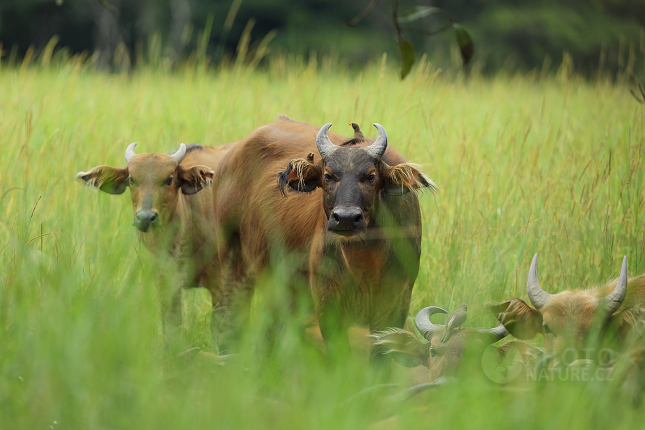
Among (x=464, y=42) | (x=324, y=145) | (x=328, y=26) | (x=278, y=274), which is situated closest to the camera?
(x=464, y=42)

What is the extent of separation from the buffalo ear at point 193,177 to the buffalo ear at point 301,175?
3.58ft

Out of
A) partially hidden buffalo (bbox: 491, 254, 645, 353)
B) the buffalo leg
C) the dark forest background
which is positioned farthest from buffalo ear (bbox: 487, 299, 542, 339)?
the dark forest background

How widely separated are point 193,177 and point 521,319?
2574 millimetres

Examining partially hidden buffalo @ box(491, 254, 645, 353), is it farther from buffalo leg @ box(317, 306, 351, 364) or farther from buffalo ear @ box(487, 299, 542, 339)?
buffalo leg @ box(317, 306, 351, 364)

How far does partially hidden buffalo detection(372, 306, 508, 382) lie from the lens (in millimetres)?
2928

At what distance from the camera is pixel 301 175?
3633 mm

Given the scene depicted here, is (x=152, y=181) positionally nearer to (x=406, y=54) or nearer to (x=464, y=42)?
(x=406, y=54)

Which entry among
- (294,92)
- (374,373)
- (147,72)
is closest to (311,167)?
(374,373)

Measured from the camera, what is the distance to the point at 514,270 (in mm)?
4496

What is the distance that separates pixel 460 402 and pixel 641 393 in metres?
0.74

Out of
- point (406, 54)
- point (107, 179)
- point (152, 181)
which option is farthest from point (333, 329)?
point (107, 179)

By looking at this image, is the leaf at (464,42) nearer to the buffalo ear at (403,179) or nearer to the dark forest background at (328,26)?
the buffalo ear at (403,179)

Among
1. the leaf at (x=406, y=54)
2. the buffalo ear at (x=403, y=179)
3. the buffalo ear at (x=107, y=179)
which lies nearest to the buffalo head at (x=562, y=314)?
the buffalo ear at (x=403, y=179)

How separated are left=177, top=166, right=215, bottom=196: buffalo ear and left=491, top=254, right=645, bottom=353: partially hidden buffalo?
236 centimetres
